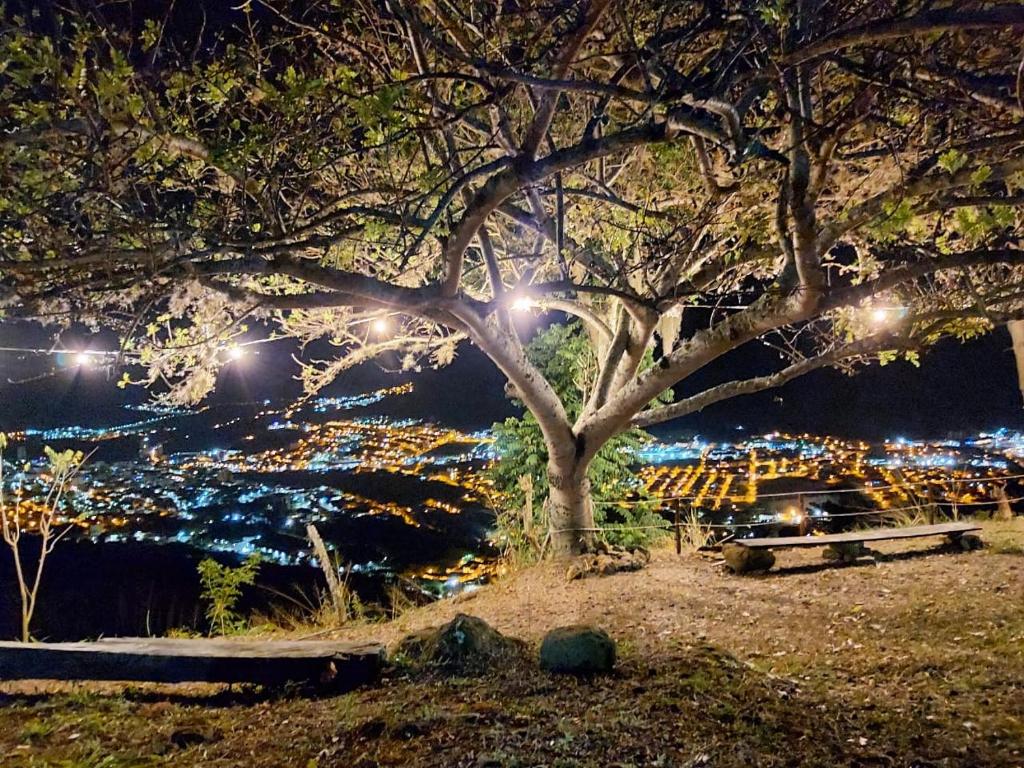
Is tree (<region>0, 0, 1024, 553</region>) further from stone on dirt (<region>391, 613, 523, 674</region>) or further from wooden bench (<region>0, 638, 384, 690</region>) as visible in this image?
stone on dirt (<region>391, 613, 523, 674</region>)

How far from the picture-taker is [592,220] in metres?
7.25

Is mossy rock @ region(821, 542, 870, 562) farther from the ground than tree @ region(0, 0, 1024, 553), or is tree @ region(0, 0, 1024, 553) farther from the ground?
tree @ region(0, 0, 1024, 553)

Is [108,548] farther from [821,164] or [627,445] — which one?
[821,164]

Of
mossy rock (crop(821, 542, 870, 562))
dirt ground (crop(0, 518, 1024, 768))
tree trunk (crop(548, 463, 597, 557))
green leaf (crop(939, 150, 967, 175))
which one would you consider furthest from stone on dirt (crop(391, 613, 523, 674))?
mossy rock (crop(821, 542, 870, 562))

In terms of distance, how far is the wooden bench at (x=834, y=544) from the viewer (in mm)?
7324

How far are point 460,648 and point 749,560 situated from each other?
3.98m

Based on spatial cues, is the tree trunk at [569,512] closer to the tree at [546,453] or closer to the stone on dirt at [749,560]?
the stone on dirt at [749,560]

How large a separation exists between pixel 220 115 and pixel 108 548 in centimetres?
2232

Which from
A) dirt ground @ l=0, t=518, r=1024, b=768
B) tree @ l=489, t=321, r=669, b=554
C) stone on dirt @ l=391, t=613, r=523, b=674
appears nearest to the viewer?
dirt ground @ l=0, t=518, r=1024, b=768

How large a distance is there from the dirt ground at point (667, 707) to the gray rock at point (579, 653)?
0.37ft

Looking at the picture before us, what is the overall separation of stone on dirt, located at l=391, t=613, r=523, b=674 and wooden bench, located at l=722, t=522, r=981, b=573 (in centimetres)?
348

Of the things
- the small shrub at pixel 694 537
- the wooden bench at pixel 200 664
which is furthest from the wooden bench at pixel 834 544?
the wooden bench at pixel 200 664

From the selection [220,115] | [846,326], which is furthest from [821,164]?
[220,115]

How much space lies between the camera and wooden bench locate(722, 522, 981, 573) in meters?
7.32
